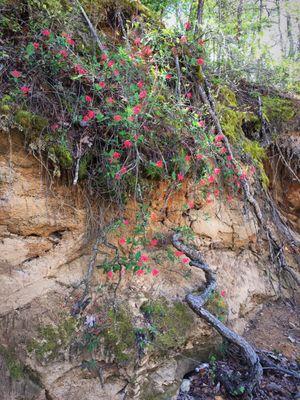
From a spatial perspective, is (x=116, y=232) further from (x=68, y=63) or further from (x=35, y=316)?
(x=68, y=63)

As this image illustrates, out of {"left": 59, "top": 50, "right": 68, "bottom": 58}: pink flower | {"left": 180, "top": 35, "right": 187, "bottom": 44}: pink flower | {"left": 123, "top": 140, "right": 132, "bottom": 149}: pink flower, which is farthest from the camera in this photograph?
{"left": 180, "top": 35, "right": 187, "bottom": 44}: pink flower

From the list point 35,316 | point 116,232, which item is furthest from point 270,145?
point 35,316

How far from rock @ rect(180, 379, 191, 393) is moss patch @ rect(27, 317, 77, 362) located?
4.12 feet

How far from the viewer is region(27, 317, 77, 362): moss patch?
254 cm

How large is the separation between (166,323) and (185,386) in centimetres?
63

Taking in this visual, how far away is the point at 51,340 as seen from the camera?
8.52ft

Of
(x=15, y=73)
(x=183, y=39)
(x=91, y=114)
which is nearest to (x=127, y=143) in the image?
(x=91, y=114)

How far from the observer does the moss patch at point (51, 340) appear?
2535 mm

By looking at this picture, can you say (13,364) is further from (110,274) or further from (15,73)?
(15,73)

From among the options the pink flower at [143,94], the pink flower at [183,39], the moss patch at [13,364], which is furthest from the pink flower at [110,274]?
the pink flower at [183,39]

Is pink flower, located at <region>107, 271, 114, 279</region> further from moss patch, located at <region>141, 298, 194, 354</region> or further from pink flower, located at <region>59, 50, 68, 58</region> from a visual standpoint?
pink flower, located at <region>59, 50, 68, 58</region>

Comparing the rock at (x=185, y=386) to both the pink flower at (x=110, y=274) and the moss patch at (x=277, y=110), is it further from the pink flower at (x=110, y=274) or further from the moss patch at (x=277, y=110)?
the moss patch at (x=277, y=110)

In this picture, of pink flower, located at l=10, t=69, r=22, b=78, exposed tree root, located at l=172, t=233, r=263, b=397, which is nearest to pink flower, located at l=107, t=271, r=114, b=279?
exposed tree root, located at l=172, t=233, r=263, b=397

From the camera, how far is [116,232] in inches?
123
